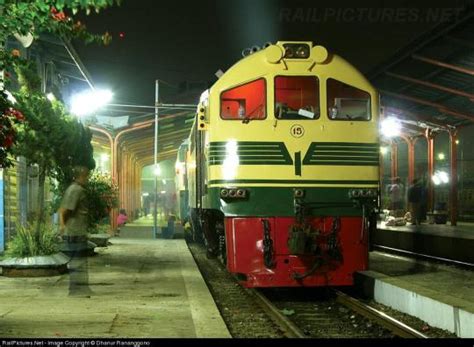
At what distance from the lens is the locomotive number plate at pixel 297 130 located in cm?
1027

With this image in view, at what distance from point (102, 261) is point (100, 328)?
797 cm

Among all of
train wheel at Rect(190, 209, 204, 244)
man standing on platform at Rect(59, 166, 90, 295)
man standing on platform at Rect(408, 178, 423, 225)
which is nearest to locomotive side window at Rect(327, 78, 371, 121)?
man standing on platform at Rect(59, 166, 90, 295)

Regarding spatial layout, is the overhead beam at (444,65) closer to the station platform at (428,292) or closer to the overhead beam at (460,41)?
the overhead beam at (460,41)

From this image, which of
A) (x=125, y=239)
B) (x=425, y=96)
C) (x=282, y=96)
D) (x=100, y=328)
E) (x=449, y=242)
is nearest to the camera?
(x=100, y=328)

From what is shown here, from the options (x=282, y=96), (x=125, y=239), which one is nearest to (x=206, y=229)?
(x=282, y=96)

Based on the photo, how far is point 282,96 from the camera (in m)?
10.5

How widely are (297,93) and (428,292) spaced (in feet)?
12.0

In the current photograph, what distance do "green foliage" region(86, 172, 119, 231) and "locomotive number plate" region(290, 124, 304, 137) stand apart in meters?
7.24

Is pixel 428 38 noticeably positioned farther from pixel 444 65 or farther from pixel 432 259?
pixel 432 259

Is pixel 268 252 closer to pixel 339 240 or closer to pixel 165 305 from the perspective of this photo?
pixel 339 240

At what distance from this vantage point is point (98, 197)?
55.9ft

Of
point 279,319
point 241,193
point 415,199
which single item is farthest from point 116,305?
point 415,199

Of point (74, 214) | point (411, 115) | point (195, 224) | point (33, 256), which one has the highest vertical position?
point (411, 115)

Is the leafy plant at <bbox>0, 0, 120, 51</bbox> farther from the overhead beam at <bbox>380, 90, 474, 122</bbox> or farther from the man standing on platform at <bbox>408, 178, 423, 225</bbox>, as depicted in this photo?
the man standing on platform at <bbox>408, 178, 423, 225</bbox>
